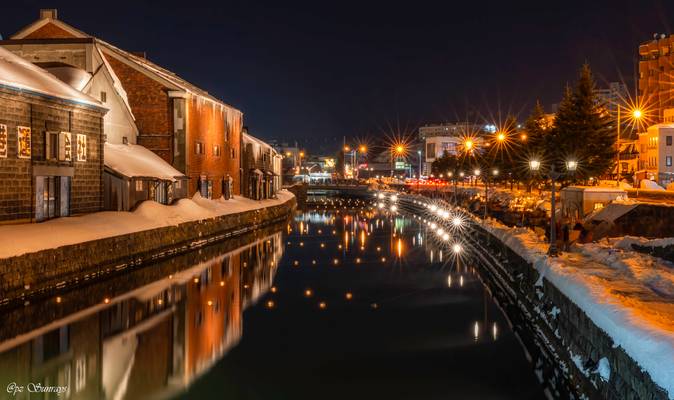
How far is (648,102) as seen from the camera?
106562 millimetres

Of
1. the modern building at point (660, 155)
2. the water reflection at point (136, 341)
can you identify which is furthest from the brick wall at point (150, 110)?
the modern building at point (660, 155)

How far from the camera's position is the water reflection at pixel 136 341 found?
1513 cm

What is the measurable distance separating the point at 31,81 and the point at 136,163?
42.7 feet

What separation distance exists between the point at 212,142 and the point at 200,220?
1441 centimetres

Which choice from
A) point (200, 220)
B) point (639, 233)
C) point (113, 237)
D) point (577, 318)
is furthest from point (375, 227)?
point (577, 318)

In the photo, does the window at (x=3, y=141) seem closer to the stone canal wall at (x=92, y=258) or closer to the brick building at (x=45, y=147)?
the brick building at (x=45, y=147)

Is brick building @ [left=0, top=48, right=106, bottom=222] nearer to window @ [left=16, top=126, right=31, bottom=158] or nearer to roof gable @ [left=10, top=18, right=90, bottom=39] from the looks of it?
window @ [left=16, top=126, right=31, bottom=158]

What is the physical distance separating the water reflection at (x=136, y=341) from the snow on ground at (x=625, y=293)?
8.93 metres

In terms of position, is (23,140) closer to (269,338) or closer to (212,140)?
(269,338)

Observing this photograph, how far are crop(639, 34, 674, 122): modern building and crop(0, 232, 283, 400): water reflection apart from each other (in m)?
93.5

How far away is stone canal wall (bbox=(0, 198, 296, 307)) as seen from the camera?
21.8 m

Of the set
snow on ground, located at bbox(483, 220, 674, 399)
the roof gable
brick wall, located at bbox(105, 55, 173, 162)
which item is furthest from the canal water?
the roof gable

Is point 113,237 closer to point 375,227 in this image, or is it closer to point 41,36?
point 41,36

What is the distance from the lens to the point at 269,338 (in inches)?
757
